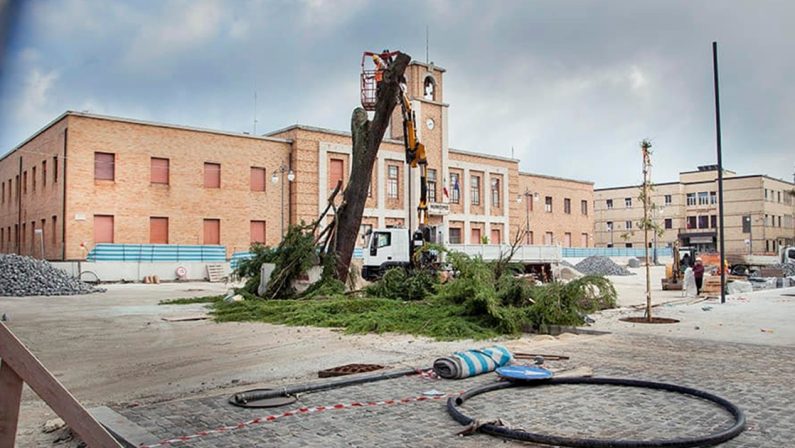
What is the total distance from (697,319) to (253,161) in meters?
32.5

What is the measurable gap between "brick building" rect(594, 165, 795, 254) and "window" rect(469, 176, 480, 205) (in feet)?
109

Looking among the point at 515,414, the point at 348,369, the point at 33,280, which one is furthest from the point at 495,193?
the point at 515,414

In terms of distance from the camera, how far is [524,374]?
23.7 feet

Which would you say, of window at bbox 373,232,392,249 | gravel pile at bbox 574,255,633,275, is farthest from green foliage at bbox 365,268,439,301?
gravel pile at bbox 574,255,633,275

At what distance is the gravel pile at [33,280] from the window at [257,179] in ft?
54.9

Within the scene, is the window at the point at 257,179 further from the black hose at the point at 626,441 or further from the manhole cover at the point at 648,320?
the black hose at the point at 626,441

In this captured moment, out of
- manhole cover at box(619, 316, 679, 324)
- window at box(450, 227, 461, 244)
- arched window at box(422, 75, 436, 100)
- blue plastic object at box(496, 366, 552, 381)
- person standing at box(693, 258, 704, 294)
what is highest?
arched window at box(422, 75, 436, 100)

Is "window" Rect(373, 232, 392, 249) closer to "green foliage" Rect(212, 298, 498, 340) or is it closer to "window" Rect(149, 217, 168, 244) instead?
"green foliage" Rect(212, 298, 498, 340)

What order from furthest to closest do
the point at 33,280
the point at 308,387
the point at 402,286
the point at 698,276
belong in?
1. the point at 33,280
2. the point at 698,276
3. the point at 402,286
4. the point at 308,387

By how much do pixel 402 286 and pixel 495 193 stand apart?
132 ft

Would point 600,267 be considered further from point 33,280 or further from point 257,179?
point 33,280

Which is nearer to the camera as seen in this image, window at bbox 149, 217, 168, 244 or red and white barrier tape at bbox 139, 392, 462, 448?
red and white barrier tape at bbox 139, 392, 462, 448

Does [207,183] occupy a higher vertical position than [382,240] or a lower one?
higher

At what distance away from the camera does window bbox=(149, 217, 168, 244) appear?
37.7m
